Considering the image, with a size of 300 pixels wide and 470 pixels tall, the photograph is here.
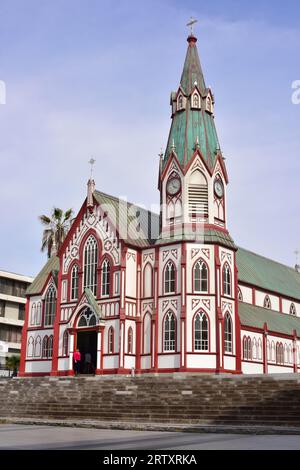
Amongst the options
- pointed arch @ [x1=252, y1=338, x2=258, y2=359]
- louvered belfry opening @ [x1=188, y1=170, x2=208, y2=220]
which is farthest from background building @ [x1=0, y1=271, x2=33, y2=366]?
louvered belfry opening @ [x1=188, y1=170, x2=208, y2=220]

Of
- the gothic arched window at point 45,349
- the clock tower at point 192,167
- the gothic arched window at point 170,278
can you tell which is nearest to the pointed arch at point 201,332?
the gothic arched window at point 170,278

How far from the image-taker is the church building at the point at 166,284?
44.2 meters

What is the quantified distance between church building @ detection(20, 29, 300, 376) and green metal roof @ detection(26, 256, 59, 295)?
49cm

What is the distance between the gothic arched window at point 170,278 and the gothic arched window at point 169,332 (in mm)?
1781

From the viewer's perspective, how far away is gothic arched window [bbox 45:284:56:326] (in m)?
53.1

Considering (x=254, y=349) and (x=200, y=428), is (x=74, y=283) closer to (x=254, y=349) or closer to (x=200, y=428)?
(x=254, y=349)

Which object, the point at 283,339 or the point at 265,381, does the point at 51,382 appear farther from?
the point at 283,339

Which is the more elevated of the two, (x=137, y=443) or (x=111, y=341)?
(x=111, y=341)

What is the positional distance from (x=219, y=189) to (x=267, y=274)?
59.6 feet

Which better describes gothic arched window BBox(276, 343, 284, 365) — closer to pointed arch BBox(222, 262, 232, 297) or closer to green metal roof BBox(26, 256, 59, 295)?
pointed arch BBox(222, 262, 232, 297)

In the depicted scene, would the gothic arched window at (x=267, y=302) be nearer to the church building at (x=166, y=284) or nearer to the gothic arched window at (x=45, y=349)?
the church building at (x=166, y=284)

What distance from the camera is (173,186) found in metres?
48.5

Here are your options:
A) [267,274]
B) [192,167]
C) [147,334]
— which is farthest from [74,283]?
[267,274]

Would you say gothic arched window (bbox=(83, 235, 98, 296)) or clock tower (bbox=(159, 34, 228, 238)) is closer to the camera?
clock tower (bbox=(159, 34, 228, 238))
